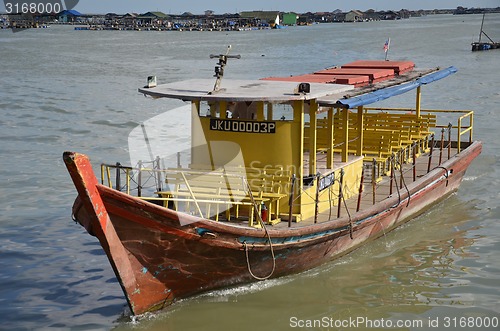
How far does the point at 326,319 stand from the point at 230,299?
1322mm

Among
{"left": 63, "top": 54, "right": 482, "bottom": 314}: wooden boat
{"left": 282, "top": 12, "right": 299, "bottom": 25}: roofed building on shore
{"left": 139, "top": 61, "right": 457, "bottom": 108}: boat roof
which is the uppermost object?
{"left": 139, "top": 61, "right": 457, "bottom": 108}: boat roof

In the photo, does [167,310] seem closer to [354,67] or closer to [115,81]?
[354,67]

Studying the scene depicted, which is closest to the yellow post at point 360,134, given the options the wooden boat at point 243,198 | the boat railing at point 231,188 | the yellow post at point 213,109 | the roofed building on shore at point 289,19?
the wooden boat at point 243,198

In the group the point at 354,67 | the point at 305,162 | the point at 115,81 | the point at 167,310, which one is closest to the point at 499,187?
the point at 354,67

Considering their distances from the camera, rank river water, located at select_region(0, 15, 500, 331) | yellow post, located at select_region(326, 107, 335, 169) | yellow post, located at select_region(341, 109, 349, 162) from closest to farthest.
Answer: river water, located at select_region(0, 15, 500, 331) → yellow post, located at select_region(326, 107, 335, 169) → yellow post, located at select_region(341, 109, 349, 162)

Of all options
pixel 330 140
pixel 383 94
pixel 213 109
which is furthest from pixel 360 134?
pixel 213 109

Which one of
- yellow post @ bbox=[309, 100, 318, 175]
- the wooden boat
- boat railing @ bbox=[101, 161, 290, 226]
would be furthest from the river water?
yellow post @ bbox=[309, 100, 318, 175]

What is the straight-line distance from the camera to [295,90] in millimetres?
10219

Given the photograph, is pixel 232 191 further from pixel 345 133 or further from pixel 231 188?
pixel 345 133

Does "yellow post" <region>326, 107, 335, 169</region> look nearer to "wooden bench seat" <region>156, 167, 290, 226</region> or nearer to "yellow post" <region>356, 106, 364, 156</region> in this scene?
"yellow post" <region>356, 106, 364, 156</region>

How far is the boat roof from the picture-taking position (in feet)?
32.8

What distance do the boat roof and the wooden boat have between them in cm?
2

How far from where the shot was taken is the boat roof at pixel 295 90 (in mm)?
10000

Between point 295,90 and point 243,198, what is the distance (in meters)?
1.65
